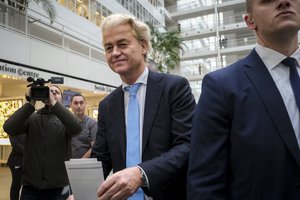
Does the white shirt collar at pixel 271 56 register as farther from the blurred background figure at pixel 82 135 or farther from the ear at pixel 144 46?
the blurred background figure at pixel 82 135

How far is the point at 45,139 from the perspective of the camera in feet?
11.3

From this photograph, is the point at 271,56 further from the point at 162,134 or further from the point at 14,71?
the point at 14,71

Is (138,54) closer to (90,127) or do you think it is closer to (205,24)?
(90,127)

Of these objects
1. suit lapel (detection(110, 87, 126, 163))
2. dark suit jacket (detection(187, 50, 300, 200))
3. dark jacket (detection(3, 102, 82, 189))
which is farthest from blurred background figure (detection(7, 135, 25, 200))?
dark suit jacket (detection(187, 50, 300, 200))

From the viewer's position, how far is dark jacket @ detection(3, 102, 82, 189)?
3.22 m

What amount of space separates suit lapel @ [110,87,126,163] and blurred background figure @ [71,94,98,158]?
10.6 ft

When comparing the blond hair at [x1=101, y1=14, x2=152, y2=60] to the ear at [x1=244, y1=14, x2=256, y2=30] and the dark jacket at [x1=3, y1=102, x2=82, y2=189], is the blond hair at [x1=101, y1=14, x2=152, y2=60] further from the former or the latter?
the dark jacket at [x1=3, y1=102, x2=82, y2=189]

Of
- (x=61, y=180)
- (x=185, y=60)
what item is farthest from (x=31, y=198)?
(x=185, y=60)

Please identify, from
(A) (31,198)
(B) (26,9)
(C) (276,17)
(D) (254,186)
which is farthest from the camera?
(B) (26,9)

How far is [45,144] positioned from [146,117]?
2102 millimetres

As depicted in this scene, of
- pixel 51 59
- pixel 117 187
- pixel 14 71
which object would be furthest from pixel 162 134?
pixel 51 59

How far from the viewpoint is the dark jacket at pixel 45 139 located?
3219 mm

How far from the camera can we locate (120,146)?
1696mm

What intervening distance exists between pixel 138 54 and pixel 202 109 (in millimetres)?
626
